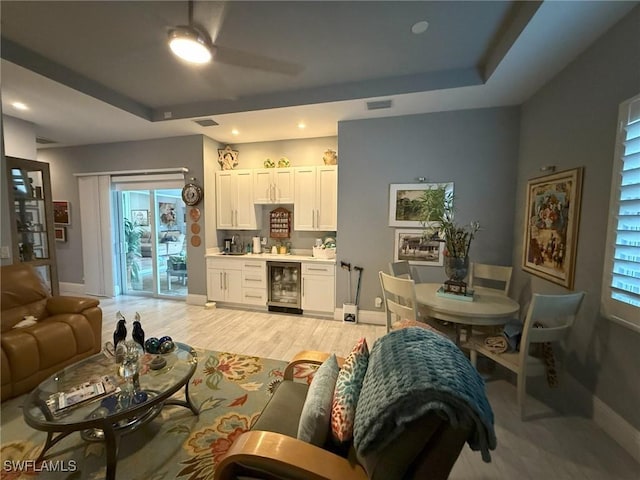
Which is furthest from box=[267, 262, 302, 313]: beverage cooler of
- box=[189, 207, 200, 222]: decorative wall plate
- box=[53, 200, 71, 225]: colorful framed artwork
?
box=[53, 200, 71, 225]: colorful framed artwork

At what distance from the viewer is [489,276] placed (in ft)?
10.0

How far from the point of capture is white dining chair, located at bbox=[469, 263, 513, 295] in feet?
9.50

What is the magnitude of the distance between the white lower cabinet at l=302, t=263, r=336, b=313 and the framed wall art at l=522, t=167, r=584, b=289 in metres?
2.40

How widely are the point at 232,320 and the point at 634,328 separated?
160 inches

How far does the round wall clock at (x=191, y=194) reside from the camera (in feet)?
14.4

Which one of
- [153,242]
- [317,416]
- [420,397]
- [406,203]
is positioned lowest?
[317,416]

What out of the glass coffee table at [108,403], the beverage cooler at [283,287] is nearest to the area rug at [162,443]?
the glass coffee table at [108,403]

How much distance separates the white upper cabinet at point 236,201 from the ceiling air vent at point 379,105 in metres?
2.21

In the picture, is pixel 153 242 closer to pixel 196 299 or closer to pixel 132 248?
pixel 132 248

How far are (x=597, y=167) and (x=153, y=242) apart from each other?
5943 mm

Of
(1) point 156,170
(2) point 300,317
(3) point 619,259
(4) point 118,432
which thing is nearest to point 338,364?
(4) point 118,432

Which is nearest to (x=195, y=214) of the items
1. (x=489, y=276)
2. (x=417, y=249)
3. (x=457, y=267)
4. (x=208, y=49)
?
(x=208, y=49)

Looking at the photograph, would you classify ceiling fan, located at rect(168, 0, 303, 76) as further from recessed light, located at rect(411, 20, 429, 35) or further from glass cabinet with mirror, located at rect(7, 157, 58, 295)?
glass cabinet with mirror, located at rect(7, 157, 58, 295)

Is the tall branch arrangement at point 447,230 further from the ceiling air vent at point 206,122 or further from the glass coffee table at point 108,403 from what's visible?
the ceiling air vent at point 206,122
